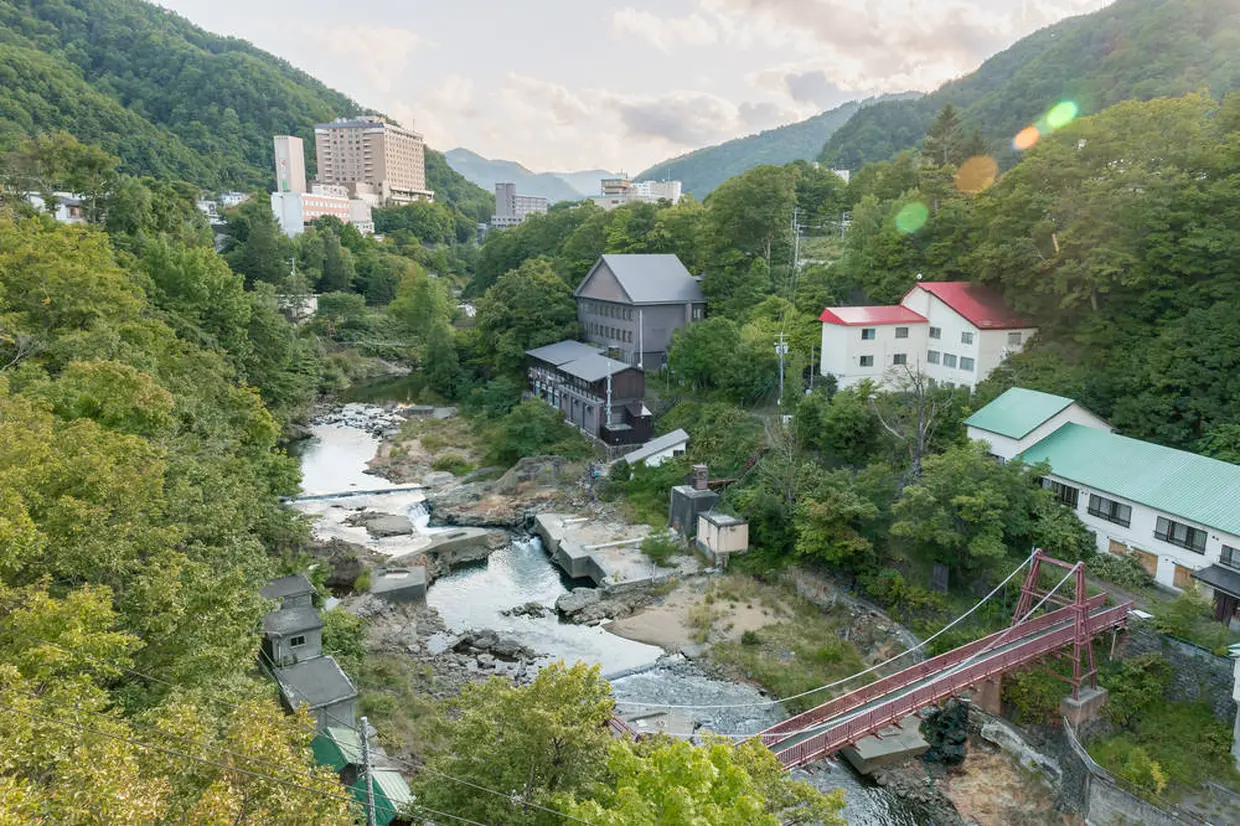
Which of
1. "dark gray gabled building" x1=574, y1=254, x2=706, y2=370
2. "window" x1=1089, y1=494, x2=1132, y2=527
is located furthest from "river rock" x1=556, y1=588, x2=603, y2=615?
"dark gray gabled building" x1=574, y1=254, x2=706, y2=370

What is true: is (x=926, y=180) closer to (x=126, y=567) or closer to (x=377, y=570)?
(x=377, y=570)

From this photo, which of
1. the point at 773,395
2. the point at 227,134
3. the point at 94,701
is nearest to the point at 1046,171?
the point at 773,395

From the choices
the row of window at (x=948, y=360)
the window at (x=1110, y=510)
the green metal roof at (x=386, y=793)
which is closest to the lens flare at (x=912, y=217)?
the row of window at (x=948, y=360)

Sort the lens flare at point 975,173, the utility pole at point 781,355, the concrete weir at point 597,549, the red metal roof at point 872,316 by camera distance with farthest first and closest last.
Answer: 1. the lens flare at point 975,173
2. the utility pole at point 781,355
3. the red metal roof at point 872,316
4. the concrete weir at point 597,549

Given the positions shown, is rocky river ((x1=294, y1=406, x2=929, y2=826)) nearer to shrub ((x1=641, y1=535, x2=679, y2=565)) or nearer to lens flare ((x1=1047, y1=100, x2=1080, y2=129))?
shrub ((x1=641, y1=535, x2=679, y2=565))

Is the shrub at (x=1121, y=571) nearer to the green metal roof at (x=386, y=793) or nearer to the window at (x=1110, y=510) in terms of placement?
the window at (x=1110, y=510)

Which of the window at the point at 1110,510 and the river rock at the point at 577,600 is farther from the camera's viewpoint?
the river rock at the point at 577,600
